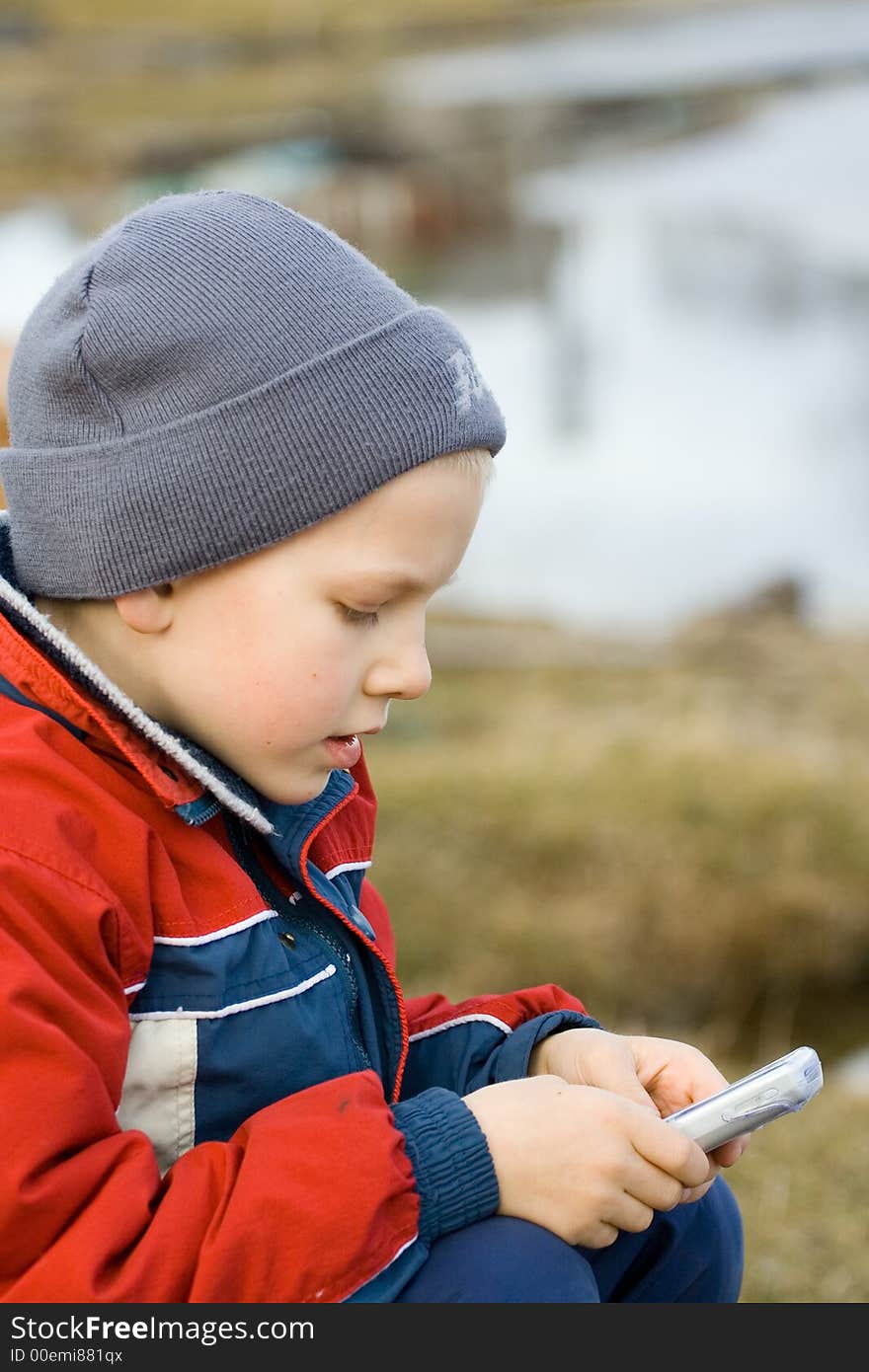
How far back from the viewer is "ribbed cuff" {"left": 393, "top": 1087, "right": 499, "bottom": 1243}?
4.42ft

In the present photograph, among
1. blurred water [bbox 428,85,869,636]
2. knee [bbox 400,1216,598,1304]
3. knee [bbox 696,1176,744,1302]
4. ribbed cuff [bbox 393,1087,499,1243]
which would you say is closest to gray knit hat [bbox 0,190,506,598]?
ribbed cuff [bbox 393,1087,499,1243]

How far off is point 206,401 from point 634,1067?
771 mm

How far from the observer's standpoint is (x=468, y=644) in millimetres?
6086

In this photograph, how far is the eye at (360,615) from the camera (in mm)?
1448

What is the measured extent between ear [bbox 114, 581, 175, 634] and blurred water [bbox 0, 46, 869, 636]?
11.5 feet

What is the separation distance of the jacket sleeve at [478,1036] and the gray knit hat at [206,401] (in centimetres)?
59

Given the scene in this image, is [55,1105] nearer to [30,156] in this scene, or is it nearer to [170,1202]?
[170,1202]

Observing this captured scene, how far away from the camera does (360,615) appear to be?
4.78 feet

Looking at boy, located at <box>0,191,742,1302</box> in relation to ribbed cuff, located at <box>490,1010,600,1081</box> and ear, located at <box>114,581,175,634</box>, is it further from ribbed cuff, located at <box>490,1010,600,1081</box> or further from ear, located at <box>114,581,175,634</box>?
ribbed cuff, located at <box>490,1010,600,1081</box>

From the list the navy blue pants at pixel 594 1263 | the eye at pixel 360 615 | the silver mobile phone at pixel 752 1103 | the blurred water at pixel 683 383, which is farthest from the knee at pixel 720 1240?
the blurred water at pixel 683 383

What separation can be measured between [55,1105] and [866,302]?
10.8 metres

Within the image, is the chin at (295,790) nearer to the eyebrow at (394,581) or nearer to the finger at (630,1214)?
the eyebrow at (394,581)

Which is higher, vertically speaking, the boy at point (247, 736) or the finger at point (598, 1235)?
the boy at point (247, 736)

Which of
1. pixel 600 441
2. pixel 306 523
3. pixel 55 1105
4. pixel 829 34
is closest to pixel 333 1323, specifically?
pixel 55 1105
